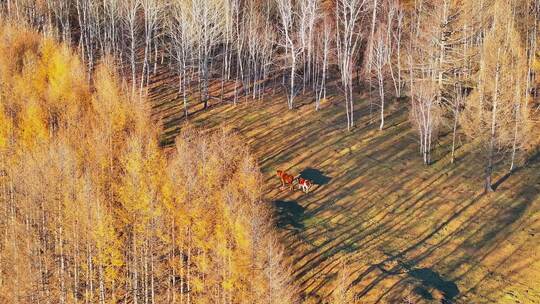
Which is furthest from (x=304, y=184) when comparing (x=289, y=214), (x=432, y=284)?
(x=432, y=284)

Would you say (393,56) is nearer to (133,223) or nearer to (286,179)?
(286,179)

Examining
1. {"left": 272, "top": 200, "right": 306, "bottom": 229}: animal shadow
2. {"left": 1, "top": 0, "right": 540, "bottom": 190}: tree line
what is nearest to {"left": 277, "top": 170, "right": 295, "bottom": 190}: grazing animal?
{"left": 272, "top": 200, "right": 306, "bottom": 229}: animal shadow

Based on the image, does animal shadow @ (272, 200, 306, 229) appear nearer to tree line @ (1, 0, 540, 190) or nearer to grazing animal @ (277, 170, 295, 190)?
grazing animal @ (277, 170, 295, 190)

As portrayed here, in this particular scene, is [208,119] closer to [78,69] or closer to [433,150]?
[78,69]

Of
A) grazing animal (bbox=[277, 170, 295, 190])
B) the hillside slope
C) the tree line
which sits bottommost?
the hillside slope

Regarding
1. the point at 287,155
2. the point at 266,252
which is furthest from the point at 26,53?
the point at 266,252

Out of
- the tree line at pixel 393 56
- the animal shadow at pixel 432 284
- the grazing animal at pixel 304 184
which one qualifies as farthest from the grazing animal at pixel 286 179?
the tree line at pixel 393 56

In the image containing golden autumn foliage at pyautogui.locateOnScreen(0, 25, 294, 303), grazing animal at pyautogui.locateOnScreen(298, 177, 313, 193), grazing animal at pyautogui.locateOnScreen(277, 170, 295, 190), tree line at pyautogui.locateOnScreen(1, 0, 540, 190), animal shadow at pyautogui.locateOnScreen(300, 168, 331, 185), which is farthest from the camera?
animal shadow at pyautogui.locateOnScreen(300, 168, 331, 185)
